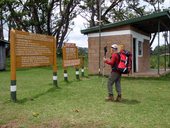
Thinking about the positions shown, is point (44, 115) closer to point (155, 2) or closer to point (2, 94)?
point (2, 94)

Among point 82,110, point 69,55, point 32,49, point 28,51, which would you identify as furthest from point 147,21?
point 82,110

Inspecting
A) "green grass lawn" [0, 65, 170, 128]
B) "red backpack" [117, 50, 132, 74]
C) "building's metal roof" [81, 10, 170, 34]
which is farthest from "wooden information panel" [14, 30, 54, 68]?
"building's metal roof" [81, 10, 170, 34]

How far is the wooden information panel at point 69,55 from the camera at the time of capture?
16250 mm

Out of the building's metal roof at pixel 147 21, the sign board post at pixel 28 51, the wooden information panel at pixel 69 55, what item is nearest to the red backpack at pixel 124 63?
the sign board post at pixel 28 51

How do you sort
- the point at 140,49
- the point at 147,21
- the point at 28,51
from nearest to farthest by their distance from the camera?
the point at 28,51 → the point at 147,21 → the point at 140,49

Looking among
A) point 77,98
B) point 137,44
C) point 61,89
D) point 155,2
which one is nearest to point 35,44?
point 61,89

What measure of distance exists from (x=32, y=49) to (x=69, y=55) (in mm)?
5129

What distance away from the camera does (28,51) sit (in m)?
11.4

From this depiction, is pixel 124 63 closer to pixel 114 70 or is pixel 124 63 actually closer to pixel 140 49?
pixel 114 70

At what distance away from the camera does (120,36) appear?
18984 mm

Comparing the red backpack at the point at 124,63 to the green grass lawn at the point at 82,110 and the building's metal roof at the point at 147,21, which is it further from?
the building's metal roof at the point at 147,21

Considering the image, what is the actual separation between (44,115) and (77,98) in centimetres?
255

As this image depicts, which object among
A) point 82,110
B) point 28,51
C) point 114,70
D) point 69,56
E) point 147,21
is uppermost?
point 147,21

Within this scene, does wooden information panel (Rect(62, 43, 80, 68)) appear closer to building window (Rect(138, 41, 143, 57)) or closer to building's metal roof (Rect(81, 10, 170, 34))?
building's metal roof (Rect(81, 10, 170, 34))
